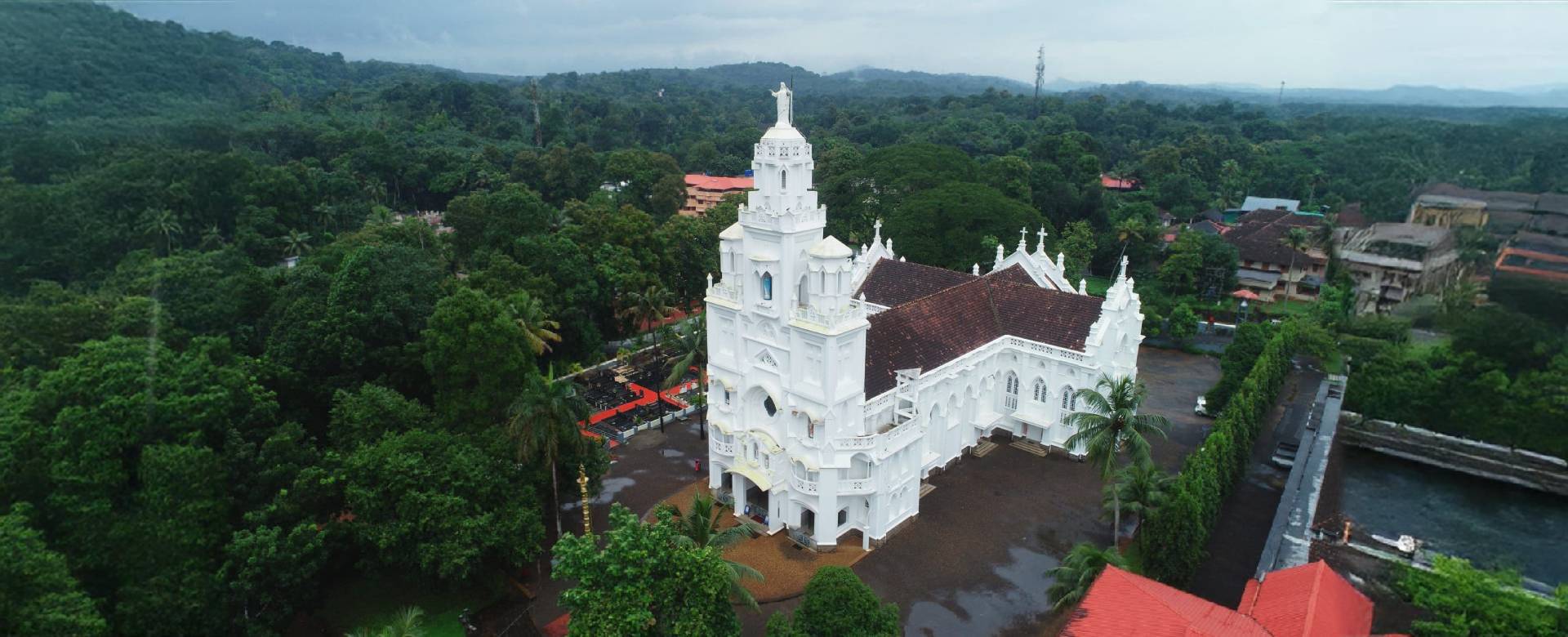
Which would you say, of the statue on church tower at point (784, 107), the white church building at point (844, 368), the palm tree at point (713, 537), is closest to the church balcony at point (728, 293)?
the white church building at point (844, 368)

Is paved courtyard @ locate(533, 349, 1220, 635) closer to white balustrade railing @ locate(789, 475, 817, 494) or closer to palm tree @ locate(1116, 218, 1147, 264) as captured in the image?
white balustrade railing @ locate(789, 475, 817, 494)

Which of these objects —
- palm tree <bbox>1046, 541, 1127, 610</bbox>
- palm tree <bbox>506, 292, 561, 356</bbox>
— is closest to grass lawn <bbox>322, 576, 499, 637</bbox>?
palm tree <bbox>506, 292, 561, 356</bbox>

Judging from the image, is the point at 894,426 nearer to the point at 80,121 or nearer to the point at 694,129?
the point at 80,121

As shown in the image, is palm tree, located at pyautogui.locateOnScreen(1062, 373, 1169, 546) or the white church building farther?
palm tree, located at pyautogui.locateOnScreen(1062, 373, 1169, 546)

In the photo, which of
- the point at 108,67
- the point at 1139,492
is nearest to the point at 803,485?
the point at 1139,492

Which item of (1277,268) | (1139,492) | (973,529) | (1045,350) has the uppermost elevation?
(1045,350)

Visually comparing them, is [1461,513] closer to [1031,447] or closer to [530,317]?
[1031,447]

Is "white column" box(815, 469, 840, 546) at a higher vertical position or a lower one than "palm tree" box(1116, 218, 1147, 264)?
lower
